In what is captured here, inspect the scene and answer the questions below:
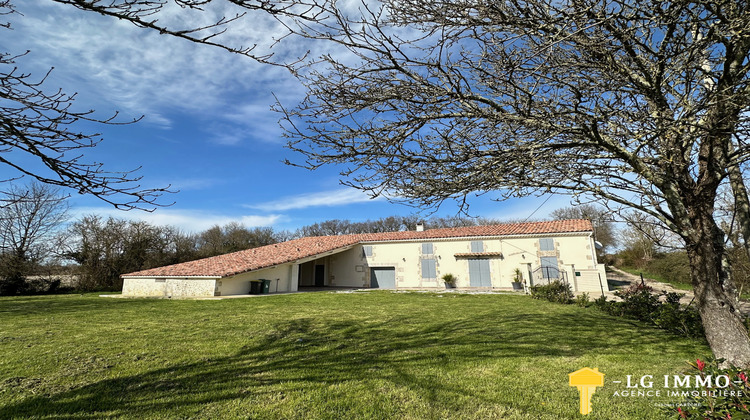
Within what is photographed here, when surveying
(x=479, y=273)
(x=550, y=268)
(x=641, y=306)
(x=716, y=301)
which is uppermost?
(x=550, y=268)

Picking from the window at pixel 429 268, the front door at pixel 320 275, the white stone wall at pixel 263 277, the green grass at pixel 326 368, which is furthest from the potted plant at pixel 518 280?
the front door at pixel 320 275

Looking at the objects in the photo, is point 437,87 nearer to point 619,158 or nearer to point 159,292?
point 619,158

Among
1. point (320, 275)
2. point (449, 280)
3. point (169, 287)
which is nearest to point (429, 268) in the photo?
point (449, 280)

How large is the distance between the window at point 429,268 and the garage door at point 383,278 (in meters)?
2.53

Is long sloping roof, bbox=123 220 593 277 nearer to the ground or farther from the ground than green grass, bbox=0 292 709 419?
farther from the ground

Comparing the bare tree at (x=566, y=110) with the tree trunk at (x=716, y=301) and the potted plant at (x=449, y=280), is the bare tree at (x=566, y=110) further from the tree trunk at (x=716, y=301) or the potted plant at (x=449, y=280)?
the potted plant at (x=449, y=280)

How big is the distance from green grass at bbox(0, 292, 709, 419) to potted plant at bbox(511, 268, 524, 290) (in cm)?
1425

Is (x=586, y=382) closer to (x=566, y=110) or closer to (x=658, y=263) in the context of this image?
(x=566, y=110)

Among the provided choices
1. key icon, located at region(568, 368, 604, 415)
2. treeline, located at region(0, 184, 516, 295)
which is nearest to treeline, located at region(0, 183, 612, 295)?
treeline, located at region(0, 184, 516, 295)

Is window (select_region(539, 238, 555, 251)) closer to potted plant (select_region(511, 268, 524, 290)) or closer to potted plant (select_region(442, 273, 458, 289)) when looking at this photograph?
potted plant (select_region(511, 268, 524, 290))

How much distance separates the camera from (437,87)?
3545 mm

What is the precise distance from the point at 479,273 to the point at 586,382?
67.1 ft

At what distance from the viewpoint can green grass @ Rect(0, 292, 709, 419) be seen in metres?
3.38

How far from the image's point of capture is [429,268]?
25203 millimetres
